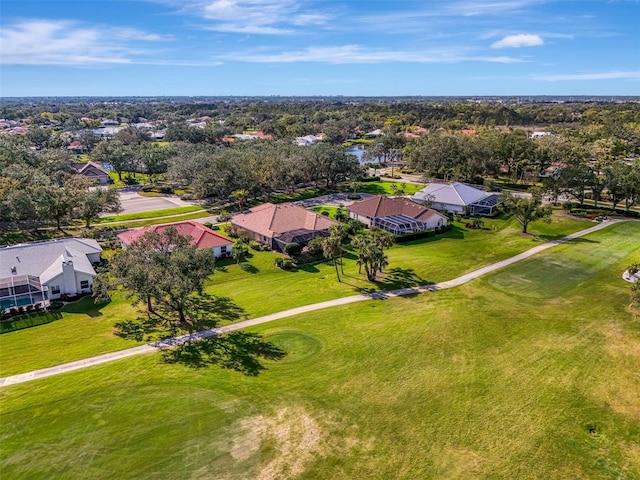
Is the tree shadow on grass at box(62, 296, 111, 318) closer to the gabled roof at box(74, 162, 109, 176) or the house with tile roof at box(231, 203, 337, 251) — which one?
the house with tile roof at box(231, 203, 337, 251)

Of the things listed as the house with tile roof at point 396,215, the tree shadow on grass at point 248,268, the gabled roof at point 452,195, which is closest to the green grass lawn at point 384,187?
the gabled roof at point 452,195

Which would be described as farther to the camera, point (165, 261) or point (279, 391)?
point (165, 261)

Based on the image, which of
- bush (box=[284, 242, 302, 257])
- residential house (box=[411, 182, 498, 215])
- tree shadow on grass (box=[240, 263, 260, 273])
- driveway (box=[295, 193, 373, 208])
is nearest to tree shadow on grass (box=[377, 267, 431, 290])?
bush (box=[284, 242, 302, 257])

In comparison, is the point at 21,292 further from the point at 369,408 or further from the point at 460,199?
the point at 460,199

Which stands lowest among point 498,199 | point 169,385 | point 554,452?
point 554,452

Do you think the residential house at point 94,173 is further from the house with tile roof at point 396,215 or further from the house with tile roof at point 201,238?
the house with tile roof at point 396,215

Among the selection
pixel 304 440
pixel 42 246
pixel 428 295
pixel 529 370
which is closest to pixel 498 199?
pixel 428 295

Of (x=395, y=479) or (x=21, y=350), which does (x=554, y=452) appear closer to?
(x=395, y=479)
